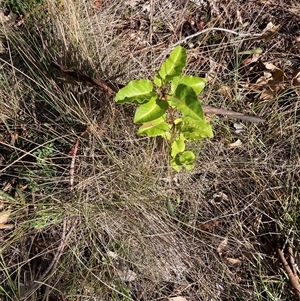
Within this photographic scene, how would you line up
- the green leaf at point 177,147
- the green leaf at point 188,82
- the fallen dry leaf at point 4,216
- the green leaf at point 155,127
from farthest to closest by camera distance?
the fallen dry leaf at point 4,216 < the green leaf at point 177,147 < the green leaf at point 155,127 < the green leaf at point 188,82

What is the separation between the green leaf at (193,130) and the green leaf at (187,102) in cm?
18

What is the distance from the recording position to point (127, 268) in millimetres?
2000

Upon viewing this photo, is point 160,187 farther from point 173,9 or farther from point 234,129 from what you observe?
point 173,9

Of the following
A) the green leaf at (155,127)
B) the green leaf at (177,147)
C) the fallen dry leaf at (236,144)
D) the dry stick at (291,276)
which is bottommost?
the dry stick at (291,276)

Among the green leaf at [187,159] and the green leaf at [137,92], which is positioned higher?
the green leaf at [137,92]

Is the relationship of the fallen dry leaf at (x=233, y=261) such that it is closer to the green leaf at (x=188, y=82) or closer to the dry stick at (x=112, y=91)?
the dry stick at (x=112, y=91)

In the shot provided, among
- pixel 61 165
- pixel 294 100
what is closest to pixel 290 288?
pixel 294 100

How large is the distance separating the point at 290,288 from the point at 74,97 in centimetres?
121

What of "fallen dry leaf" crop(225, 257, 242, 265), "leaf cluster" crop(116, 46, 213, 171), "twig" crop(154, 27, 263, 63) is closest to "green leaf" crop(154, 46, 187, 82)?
"leaf cluster" crop(116, 46, 213, 171)

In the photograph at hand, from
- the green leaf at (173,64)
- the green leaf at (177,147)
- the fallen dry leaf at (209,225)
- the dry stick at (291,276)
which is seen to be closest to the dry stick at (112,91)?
the green leaf at (177,147)

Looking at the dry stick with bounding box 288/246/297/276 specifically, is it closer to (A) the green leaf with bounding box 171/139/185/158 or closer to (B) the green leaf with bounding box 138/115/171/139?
(A) the green leaf with bounding box 171/139/185/158

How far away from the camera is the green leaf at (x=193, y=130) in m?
1.84

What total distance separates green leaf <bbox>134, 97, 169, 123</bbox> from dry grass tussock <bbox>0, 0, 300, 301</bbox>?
38 centimetres

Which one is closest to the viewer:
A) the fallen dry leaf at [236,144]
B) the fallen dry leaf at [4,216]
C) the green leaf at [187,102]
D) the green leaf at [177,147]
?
the green leaf at [187,102]
